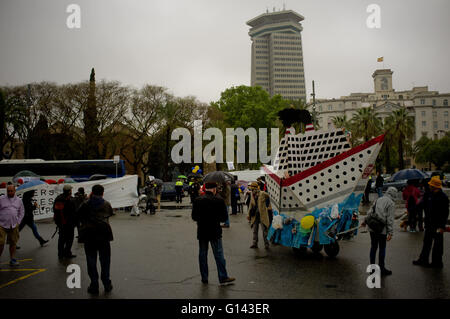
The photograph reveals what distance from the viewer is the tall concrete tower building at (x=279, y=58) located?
17725 centimetres

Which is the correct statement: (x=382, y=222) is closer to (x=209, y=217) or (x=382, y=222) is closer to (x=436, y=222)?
(x=436, y=222)

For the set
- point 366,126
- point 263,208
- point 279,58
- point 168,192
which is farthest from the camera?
point 279,58

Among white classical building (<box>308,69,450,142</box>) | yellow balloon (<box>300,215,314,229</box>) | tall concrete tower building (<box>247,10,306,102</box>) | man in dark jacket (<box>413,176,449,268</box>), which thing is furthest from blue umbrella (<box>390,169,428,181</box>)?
tall concrete tower building (<box>247,10,306,102</box>)

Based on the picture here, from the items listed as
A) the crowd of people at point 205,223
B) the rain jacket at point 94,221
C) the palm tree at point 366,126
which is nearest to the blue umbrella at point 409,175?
the crowd of people at point 205,223

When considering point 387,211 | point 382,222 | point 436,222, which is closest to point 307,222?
point 382,222

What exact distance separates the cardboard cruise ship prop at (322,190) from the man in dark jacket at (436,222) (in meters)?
1.28

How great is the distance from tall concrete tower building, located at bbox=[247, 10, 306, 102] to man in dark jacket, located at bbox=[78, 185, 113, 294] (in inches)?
6653

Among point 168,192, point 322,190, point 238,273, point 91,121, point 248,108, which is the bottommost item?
point 168,192

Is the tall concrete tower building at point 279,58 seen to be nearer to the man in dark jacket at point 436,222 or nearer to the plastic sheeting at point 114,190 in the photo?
the plastic sheeting at point 114,190

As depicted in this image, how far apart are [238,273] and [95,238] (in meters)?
2.68

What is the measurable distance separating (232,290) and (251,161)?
1718 inches

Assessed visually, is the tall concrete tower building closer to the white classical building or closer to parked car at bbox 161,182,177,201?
the white classical building

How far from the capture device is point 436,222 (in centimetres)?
701

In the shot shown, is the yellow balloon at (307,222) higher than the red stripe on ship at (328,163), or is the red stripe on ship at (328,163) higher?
the red stripe on ship at (328,163)
